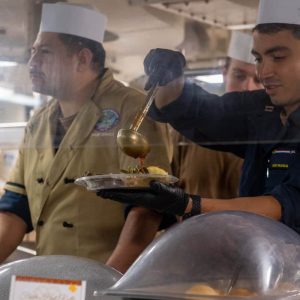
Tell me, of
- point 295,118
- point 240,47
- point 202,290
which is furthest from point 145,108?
point 202,290

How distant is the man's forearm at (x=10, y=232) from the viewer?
1.93 metres

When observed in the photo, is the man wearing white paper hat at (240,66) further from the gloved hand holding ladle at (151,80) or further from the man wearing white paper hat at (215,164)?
the gloved hand holding ladle at (151,80)

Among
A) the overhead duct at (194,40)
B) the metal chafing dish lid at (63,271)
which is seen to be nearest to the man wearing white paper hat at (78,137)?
the overhead duct at (194,40)

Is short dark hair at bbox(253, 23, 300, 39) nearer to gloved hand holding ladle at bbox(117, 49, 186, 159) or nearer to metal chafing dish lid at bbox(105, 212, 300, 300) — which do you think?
gloved hand holding ladle at bbox(117, 49, 186, 159)

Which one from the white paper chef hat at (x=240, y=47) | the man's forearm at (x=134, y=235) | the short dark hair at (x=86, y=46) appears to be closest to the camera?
the man's forearm at (x=134, y=235)

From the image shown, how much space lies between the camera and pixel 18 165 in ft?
6.46

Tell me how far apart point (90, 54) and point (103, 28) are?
8cm

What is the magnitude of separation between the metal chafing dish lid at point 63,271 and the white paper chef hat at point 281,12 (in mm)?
712

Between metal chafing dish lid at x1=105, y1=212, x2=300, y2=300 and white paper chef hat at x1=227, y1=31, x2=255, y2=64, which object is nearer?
metal chafing dish lid at x1=105, y1=212, x2=300, y2=300

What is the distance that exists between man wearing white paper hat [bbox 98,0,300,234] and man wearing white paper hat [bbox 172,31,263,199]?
103 millimetres

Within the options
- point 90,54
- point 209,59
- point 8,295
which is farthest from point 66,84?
point 8,295

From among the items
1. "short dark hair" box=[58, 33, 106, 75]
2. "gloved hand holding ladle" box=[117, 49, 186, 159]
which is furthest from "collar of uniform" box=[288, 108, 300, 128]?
"short dark hair" box=[58, 33, 106, 75]

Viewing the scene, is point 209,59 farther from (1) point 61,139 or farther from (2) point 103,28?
(1) point 61,139

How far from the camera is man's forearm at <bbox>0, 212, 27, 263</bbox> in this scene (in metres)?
1.93
